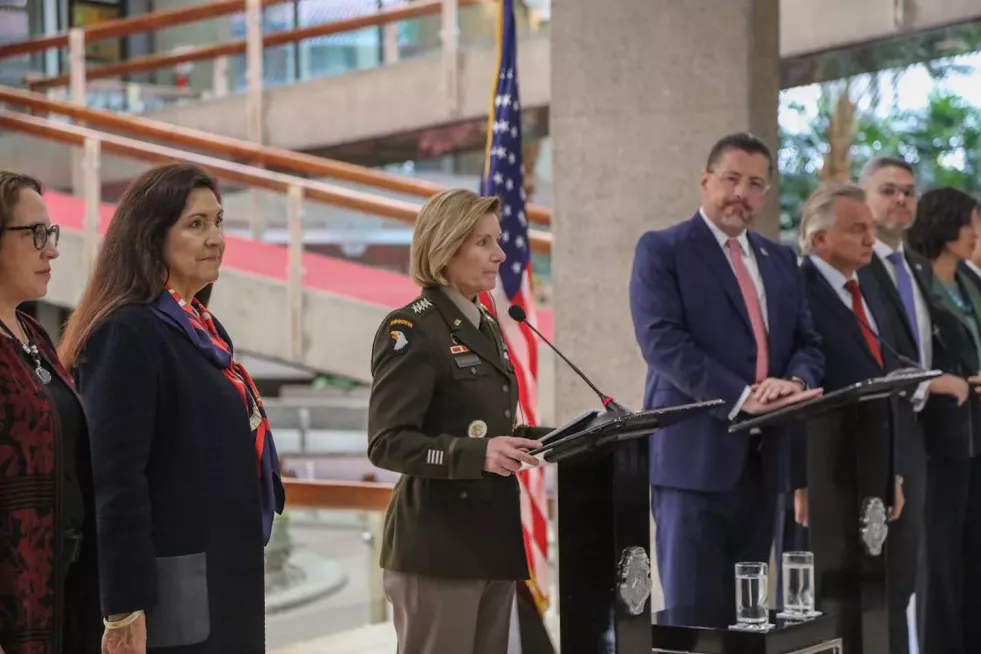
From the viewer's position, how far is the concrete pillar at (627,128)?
512 centimetres

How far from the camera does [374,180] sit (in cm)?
730

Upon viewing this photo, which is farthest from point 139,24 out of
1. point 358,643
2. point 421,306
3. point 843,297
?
point 421,306

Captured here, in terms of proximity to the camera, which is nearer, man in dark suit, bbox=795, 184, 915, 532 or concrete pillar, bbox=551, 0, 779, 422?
man in dark suit, bbox=795, 184, 915, 532

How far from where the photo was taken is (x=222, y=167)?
299 inches

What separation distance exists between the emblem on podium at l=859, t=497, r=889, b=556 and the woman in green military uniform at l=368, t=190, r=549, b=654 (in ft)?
4.56

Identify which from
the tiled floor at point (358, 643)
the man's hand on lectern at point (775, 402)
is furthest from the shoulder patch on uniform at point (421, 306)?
the tiled floor at point (358, 643)

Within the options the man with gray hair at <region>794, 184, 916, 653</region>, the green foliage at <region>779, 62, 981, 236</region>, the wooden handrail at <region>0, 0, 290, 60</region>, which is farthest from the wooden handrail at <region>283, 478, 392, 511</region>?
the wooden handrail at <region>0, 0, 290, 60</region>

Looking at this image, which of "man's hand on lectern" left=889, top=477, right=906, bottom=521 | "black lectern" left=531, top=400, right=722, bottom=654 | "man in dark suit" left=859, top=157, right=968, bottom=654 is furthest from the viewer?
"man in dark suit" left=859, top=157, right=968, bottom=654

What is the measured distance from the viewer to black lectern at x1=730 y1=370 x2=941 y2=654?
4.08 meters

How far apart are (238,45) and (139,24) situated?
792 millimetres

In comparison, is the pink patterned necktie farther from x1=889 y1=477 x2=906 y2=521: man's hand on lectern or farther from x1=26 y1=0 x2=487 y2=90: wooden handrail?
x1=26 y1=0 x2=487 y2=90: wooden handrail

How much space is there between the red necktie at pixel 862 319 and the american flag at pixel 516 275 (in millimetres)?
1019

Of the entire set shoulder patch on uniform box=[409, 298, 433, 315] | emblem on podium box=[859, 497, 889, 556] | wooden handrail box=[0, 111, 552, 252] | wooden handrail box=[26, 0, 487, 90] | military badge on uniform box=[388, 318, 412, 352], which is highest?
wooden handrail box=[26, 0, 487, 90]

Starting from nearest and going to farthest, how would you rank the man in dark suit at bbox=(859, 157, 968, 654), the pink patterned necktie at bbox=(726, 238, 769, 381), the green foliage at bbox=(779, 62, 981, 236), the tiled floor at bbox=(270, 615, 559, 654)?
the pink patterned necktie at bbox=(726, 238, 769, 381) < the man in dark suit at bbox=(859, 157, 968, 654) < the tiled floor at bbox=(270, 615, 559, 654) < the green foliage at bbox=(779, 62, 981, 236)
